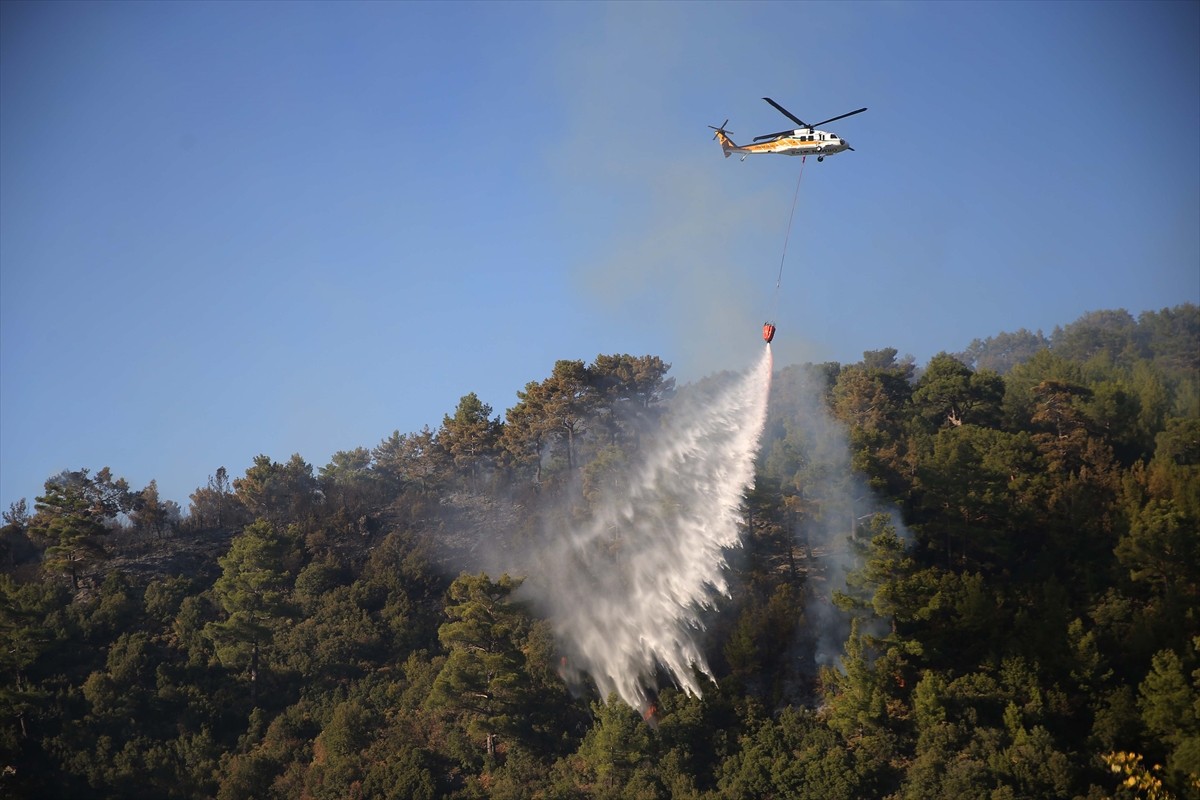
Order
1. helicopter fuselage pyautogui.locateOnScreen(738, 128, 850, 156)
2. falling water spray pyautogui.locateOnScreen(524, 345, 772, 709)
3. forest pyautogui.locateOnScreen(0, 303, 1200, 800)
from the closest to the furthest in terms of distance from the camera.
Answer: forest pyautogui.locateOnScreen(0, 303, 1200, 800), helicopter fuselage pyautogui.locateOnScreen(738, 128, 850, 156), falling water spray pyautogui.locateOnScreen(524, 345, 772, 709)

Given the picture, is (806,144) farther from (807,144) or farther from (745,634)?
(745,634)

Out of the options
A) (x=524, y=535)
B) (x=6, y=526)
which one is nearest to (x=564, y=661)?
(x=524, y=535)

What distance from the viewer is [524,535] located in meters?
63.7

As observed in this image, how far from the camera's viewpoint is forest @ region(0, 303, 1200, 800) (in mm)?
43250

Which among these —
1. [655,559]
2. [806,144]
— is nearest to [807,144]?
[806,144]

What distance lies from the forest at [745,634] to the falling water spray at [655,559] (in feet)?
3.80

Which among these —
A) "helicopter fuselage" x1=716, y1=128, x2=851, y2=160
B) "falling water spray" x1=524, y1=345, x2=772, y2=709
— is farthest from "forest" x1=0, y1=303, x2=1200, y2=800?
"helicopter fuselage" x1=716, y1=128, x2=851, y2=160

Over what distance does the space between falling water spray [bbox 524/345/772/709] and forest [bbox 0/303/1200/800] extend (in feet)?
3.80

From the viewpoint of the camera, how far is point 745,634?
4834 cm

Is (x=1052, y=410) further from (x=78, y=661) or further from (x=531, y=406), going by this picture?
(x=78, y=661)

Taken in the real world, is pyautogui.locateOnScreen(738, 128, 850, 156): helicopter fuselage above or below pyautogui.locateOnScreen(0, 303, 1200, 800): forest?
above

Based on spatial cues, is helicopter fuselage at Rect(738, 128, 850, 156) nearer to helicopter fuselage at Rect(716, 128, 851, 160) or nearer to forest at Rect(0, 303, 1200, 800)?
helicopter fuselage at Rect(716, 128, 851, 160)

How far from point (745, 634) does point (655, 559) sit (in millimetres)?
6286

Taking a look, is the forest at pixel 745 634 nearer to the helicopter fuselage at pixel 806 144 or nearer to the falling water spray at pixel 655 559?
the falling water spray at pixel 655 559
